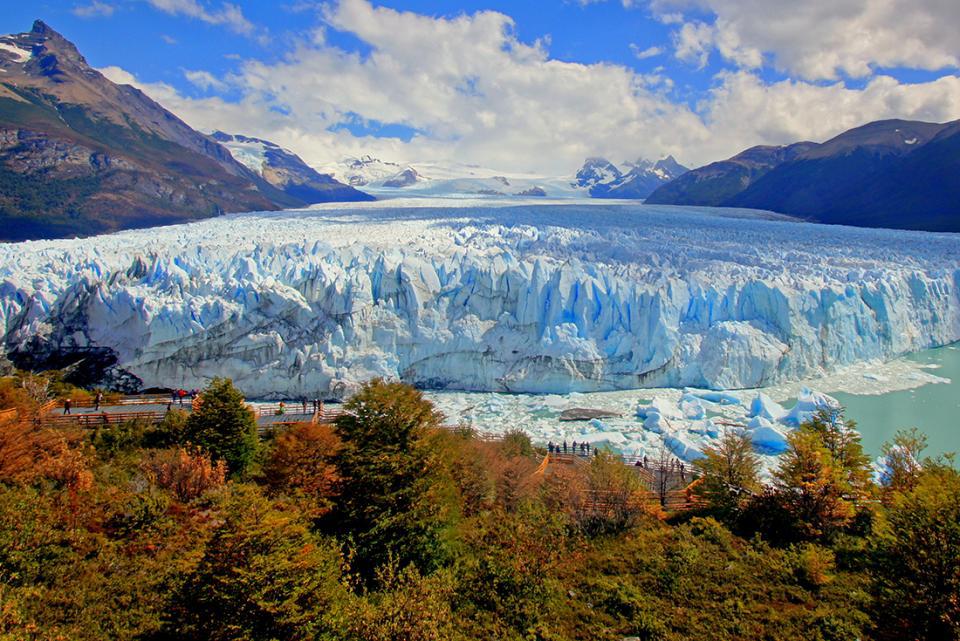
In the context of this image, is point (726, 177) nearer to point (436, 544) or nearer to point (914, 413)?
point (914, 413)

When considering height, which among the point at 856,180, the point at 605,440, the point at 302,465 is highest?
the point at 856,180

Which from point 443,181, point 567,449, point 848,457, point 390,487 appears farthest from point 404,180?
point 390,487

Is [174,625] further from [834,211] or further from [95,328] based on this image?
[834,211]

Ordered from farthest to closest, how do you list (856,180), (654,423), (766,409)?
(856,180) < (766,409) < (654,423)

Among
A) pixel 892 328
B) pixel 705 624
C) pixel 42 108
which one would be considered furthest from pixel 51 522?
pixel 42 108

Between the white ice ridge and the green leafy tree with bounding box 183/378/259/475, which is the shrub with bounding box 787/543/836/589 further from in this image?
the white ice ridge
